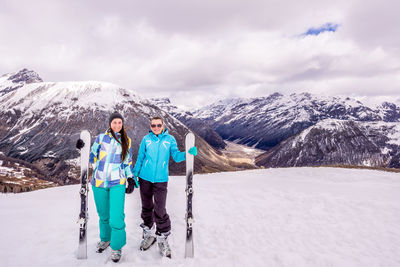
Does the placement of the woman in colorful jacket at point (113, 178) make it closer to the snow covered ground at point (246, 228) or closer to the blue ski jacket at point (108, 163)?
the blue ski jacket at point (108, 163)

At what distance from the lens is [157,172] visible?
7.05 meters

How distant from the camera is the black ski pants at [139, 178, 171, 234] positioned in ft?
23.2

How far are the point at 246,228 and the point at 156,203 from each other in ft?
15.5

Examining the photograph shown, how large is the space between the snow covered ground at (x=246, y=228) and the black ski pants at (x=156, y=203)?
977 millimetres

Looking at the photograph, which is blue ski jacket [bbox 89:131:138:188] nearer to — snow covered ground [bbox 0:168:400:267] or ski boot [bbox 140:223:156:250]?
ski boot [bbox 140:223:156:250]

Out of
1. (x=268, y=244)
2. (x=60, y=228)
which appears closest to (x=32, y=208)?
(x=60, y=228)

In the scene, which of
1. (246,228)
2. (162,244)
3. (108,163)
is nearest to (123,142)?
(108,163)

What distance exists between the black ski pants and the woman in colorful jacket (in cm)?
39

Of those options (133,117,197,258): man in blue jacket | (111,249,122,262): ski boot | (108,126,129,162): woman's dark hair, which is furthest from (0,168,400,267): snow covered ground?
(108,126,129,162): woman's dark hair

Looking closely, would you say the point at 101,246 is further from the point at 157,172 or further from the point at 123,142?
the point at 123,142

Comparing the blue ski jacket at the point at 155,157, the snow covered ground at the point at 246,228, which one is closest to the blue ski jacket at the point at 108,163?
the blue ski jacket at the point at 155,157

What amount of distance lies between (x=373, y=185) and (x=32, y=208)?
21.2m

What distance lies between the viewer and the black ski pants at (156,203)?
7.06 metres

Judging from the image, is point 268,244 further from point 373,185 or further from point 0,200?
point 0,200
